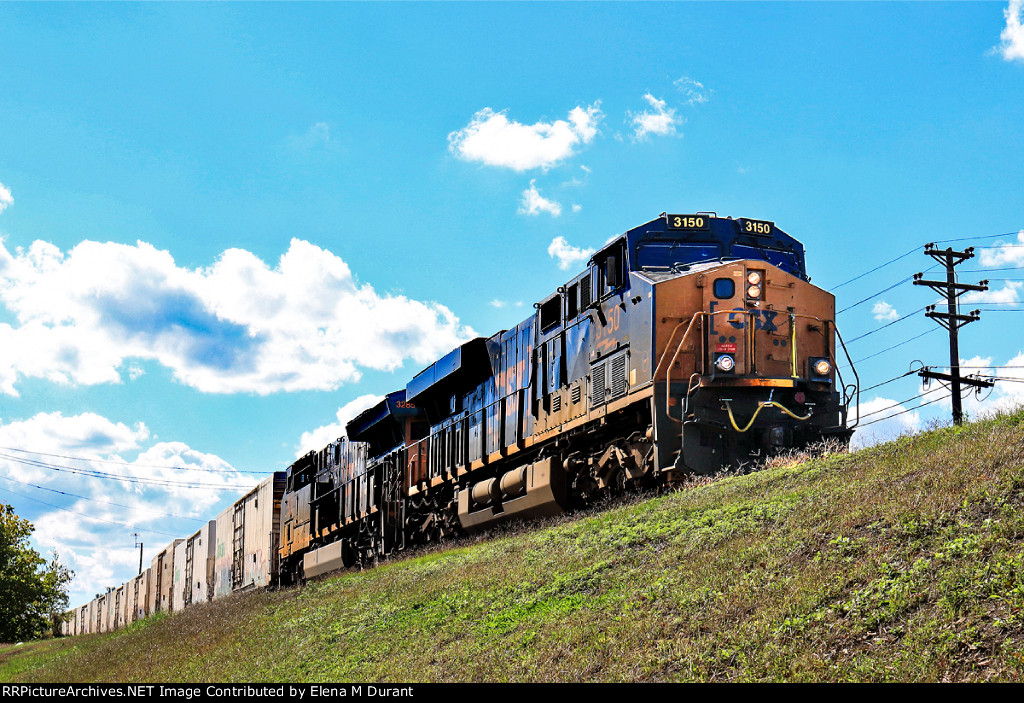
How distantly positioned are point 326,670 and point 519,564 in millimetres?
2395

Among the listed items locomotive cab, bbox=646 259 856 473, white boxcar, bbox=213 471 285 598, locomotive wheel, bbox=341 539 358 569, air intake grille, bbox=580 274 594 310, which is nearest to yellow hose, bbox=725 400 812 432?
locomotive cab, bbox=646 259 856 473

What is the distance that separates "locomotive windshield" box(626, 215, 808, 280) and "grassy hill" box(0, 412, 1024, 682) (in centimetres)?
360

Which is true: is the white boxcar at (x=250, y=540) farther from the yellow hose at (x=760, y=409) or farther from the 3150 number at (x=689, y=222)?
the yellow hose at (x=760, y=409)

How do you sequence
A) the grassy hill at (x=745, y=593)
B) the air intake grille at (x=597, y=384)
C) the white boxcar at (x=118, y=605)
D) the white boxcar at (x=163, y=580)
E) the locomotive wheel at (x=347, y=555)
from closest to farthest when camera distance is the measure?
the grassy hill at (x=745, y=593) < the air intake grille at (x=597, y=384) < the locomotive wheel at (x=347, y=555) < the white boxcar at (x=163, y=580) < the white boxcar at (x=118, y=605)

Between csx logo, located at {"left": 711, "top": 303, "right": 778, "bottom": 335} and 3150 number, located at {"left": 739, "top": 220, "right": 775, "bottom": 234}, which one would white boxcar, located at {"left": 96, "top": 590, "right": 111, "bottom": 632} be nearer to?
3150 number, located at {"left": 739, "top": 220, "right": 775, "bottom": 234}

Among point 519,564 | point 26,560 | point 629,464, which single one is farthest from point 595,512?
point 26,560

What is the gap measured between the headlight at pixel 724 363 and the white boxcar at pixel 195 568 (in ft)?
85.2

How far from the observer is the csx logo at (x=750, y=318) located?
12500mm

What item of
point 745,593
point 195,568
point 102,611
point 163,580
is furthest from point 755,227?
point 102,611

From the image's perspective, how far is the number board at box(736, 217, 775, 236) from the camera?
1390cm

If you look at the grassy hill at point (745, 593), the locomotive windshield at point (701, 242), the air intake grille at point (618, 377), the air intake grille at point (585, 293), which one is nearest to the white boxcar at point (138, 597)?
the grassy hill at point (745, 593)

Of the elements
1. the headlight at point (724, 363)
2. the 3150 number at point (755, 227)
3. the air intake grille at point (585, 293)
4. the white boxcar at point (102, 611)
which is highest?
the 3150 number at point (755, 227)

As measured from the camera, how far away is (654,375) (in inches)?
483
